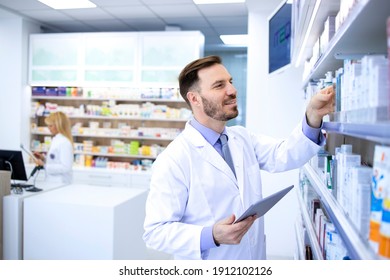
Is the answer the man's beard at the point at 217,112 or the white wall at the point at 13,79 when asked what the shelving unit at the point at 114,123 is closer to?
the white wall at the point at 13,79

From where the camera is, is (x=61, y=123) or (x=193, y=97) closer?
(x=193, y=97)

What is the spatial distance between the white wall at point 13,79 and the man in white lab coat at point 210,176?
520 cm

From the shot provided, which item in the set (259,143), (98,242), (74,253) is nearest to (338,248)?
(259,143)

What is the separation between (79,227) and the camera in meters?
3.40

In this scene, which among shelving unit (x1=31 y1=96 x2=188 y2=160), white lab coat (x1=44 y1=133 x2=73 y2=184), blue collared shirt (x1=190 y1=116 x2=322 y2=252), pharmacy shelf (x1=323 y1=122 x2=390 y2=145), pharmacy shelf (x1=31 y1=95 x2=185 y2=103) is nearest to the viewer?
pharmacy shelf (x1=323 y1=122 x2=390 y2=145)

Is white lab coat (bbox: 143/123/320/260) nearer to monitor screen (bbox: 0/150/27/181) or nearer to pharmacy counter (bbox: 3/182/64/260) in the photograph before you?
pharmacy counter (bbox: 3/182/64/260)

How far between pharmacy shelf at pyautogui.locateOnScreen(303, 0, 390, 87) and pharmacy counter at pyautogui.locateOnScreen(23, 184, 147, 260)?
7.47 feet

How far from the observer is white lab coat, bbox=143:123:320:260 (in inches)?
69.4

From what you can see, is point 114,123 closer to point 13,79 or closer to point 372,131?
point 13,79

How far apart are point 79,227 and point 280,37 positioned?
9.01 feet

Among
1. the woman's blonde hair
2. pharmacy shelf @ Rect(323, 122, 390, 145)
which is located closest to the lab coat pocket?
pharmacy shelf @ Rect(323, 122, 390, 145)

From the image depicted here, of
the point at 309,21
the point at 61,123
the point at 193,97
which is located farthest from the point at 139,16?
the point at 193,97

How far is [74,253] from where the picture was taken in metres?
3.40
